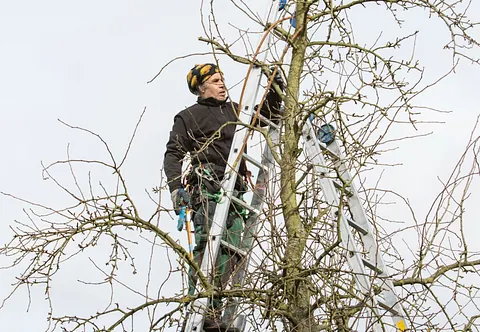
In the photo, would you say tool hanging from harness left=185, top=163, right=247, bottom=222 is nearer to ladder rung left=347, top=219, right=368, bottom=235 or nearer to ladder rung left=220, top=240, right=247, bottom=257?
ladder rung left=220, top=240, right=247, bottom=257

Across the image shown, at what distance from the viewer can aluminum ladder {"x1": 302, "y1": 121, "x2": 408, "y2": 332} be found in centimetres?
510

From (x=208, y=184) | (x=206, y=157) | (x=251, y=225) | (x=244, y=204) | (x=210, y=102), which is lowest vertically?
(x=251, y=225)

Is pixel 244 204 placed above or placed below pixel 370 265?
above

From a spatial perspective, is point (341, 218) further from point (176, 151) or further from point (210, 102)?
point (210, 102)

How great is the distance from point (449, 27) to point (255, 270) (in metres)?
2.01

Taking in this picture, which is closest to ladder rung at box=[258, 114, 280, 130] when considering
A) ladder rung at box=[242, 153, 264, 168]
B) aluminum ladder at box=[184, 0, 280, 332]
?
aluminum ladder at box=[184, 0, 280, 332]

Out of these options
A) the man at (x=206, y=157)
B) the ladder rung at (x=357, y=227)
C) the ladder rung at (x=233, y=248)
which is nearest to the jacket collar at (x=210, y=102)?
the man at (x=206, y=157)

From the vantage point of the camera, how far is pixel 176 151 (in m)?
6.11

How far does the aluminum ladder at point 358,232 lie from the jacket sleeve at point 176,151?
2.65 feet

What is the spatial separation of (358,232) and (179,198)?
3.54 feet

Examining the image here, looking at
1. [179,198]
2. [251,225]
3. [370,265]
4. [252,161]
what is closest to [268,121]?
[252,161]

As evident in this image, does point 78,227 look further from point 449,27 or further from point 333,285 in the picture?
point 449,27

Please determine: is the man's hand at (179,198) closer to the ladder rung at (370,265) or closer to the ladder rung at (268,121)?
the ladder rung at (268,121)

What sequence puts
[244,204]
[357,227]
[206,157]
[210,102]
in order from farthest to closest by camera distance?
[210,102] < [206,157] < [244,204] < [357,227]
